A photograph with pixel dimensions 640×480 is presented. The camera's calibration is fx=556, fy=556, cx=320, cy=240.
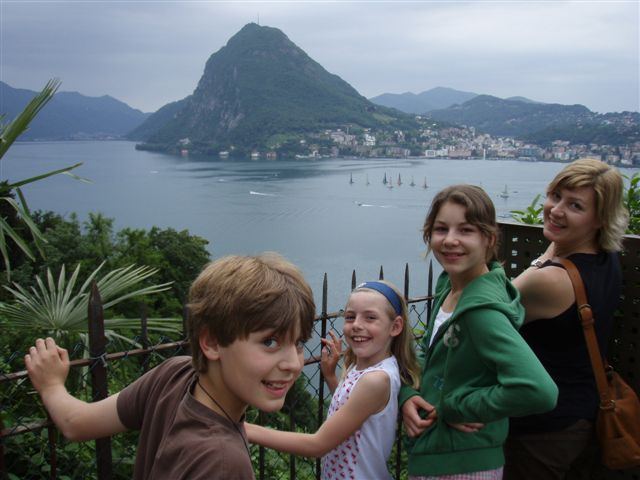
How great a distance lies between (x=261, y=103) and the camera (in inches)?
5497

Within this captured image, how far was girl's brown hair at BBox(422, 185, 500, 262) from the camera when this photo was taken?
1830 mm

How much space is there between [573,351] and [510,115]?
154 metres

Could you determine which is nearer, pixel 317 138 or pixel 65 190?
pixel 65 190

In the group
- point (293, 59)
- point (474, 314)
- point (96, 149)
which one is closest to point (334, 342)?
point (474, 314)

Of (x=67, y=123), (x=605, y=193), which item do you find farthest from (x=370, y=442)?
(x=67, y=123)

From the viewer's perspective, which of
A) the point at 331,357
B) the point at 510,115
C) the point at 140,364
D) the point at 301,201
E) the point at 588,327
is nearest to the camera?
the point at 588,327

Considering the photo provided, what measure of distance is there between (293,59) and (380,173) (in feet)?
267

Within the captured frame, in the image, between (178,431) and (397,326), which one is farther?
(397,326)

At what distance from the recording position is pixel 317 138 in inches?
4820

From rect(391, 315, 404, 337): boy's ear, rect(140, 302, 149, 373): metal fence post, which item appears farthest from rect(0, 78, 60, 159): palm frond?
rect(391, 315, 404, 337): boy's ear

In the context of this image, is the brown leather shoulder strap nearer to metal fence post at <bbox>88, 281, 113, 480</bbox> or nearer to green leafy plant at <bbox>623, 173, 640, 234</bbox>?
metal fence post at <bbox>88, 281, 113, 480</bbox>

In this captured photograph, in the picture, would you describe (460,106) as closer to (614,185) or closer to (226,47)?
(226,47)

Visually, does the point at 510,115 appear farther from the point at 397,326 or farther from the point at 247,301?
the point at 247,301

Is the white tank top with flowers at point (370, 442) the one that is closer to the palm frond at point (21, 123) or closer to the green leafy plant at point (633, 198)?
the green leafy plant at point (633, 198)
